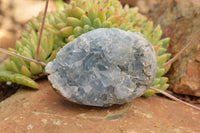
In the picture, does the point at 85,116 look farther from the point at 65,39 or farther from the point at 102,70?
the point at 65,39

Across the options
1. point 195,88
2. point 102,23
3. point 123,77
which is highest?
point 102,23

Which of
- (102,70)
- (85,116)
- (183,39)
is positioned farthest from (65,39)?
(183,39)

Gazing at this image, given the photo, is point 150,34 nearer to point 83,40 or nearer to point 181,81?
point 181,81

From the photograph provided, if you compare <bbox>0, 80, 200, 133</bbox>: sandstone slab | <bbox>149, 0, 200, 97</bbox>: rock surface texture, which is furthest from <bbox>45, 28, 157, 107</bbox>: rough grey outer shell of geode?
<bbox>149, 0, 200, 97</bbox>: rock surface texture

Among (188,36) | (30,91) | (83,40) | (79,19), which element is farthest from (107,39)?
(188,36)

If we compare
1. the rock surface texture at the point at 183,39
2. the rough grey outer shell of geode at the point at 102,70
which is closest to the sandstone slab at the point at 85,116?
the rough grey outer shell of geode at the point at 102,70

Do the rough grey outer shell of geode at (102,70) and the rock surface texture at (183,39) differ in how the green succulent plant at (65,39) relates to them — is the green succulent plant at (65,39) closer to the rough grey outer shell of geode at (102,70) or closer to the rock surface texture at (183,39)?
the rock surface texture at (183,39)
